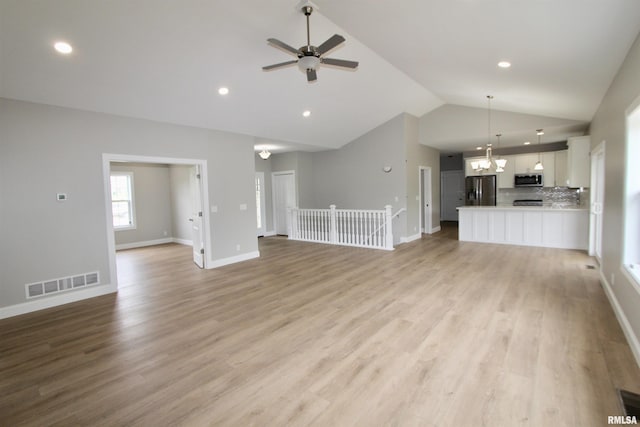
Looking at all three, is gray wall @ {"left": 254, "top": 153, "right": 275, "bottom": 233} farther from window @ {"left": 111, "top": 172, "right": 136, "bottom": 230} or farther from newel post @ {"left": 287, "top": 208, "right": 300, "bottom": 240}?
window @ {"left": 111, "top": 172, "right": 136, "bottom": 230}

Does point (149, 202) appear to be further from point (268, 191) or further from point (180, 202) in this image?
point (268, 191)

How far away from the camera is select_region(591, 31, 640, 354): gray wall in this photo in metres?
2.83

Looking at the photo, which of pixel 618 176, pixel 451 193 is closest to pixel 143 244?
pixel 618 176

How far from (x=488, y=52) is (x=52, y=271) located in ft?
20.5

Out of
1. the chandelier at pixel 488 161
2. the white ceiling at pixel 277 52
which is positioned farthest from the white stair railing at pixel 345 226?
the white ceiling at pixel 277 52

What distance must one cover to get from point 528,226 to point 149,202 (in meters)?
10.00

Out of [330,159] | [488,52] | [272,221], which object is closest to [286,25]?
[488,52]

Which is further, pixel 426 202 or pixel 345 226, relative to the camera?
pixel 426 202

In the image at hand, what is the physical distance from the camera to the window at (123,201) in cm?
849

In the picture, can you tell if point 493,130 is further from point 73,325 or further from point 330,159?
point 73,325

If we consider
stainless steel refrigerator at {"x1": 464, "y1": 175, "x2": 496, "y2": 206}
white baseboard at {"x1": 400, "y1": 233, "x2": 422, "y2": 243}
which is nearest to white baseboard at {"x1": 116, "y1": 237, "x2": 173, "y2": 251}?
white baseboard at {"x1": 400, "y1": 233, "x2": 422, "y2": 243}

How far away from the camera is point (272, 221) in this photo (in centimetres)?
Answer: 1042

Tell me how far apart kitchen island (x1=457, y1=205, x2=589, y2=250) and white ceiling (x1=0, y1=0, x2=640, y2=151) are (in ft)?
6.97

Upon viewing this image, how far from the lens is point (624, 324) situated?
10.2 ft
